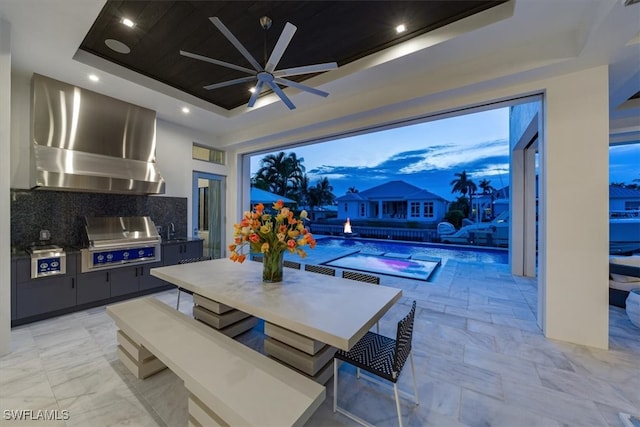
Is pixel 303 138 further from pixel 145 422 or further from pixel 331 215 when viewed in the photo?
pixel 331 215

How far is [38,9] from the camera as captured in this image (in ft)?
6.84

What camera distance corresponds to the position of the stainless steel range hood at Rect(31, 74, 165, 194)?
298 cm

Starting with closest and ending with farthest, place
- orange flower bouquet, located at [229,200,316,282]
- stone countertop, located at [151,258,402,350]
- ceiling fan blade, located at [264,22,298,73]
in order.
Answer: stone countertop, located at [151,258,402,350]
ceiling fan blade, located at [264,22,298,73]
orange flower bouquet, located at [229,200,316,282]

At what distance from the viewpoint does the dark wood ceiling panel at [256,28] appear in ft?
7.21

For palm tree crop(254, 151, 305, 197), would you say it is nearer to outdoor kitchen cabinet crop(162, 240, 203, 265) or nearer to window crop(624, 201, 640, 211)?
outdoor kitchen cabinet crop(162, 240, 203, 265)

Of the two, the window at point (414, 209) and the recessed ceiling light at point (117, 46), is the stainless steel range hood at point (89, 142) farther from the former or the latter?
the window at point (414, 209)

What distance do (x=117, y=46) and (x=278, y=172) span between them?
36.2 feet

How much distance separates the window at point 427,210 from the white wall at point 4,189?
13527 mm

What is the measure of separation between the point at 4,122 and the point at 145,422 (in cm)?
295

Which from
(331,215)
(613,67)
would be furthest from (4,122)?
(331,215)

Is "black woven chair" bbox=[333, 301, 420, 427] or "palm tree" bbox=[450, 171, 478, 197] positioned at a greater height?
"palm tree" bbox=[450, 171, 478, 197]

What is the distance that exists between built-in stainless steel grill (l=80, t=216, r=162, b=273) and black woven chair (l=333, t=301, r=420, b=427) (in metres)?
3.56

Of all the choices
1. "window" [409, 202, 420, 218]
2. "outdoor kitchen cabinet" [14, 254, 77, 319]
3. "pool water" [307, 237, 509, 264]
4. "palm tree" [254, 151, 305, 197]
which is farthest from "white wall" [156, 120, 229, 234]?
"window" [409, 202, 420, 218]

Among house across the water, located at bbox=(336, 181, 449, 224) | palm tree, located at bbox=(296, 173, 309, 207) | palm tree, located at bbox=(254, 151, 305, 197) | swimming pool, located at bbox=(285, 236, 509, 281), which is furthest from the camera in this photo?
palm tree, located at bbox=(296, 173, 309, 207)
